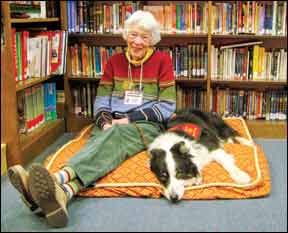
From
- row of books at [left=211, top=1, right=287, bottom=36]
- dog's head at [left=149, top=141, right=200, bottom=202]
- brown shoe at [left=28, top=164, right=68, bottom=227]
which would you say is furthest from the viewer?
row of books at [left=211, top=1, right=287, bottom=36]

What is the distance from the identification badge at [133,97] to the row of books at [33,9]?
2.88 feet

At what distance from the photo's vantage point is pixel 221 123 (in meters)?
2.97

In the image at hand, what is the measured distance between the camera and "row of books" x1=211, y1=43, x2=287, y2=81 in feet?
10.8

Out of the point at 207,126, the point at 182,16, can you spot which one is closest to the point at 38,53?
the point at 182,16

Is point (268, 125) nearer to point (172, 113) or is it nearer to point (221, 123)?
point (221, 123)

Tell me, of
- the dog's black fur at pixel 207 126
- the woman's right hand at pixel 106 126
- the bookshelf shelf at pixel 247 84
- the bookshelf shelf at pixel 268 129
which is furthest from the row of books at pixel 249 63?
the woman's right hand at pixel 106 126

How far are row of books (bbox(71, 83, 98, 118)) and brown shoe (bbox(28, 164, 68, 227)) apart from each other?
166 centimetres

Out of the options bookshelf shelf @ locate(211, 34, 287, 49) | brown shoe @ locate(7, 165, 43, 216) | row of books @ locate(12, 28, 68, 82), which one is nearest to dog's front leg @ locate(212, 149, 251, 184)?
brown shoe @ locate(7, 165, 43, 216)

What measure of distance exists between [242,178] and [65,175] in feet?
3.10

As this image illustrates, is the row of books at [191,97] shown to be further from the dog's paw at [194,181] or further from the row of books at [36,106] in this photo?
the dog's paw at [194,181]

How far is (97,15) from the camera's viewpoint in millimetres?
3365

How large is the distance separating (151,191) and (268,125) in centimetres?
148

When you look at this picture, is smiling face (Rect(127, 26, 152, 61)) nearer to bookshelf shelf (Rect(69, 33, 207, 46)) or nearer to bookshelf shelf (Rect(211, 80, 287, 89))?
bookshelf shelf (Rect(69, 33, 207, 46))

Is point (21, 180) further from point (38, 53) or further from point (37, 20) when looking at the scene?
point (37, 20)
